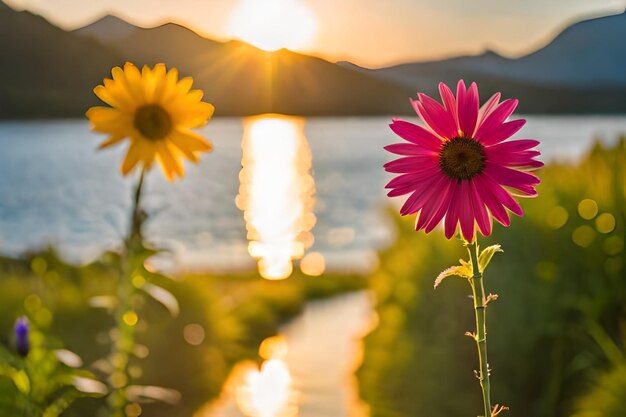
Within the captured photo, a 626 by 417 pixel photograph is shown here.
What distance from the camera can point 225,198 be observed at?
3678cm

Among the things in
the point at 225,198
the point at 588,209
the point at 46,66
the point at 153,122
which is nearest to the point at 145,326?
the point at 588,209

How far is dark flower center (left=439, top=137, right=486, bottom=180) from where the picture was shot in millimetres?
766

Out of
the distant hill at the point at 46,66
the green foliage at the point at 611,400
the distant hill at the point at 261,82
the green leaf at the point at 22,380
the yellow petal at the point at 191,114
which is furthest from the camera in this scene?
the distant hill at the point at 46,66

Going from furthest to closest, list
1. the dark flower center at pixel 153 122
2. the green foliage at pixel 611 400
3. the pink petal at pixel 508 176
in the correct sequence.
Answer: the green foliage at pixel 611 400, the dark flower center at pixel 153 122, the pink petal at pixel 508 176

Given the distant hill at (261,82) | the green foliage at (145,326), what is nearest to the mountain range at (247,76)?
the distant hill at (261,82)

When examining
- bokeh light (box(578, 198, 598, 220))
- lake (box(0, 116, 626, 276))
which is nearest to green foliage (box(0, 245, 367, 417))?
lake (box(0, 116, 626, 276))

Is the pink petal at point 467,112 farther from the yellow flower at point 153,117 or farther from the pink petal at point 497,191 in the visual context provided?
the yellow flower at point 153,117

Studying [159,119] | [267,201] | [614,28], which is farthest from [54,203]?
[614,28]

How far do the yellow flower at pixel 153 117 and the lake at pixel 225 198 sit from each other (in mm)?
187

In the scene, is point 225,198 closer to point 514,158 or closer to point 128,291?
point 128,291

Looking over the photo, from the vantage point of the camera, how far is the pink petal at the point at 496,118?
759 millimetres

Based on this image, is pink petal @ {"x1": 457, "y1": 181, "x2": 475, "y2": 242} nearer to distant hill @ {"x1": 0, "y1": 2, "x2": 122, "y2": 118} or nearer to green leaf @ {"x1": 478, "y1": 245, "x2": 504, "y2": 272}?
green leaf @ {"x1": 478, "y1": 245, "x2": 504, "y2": 272}

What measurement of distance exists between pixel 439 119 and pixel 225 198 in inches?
1426

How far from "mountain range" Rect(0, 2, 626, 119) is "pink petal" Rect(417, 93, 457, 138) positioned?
1711 inches
